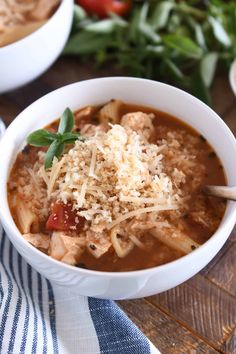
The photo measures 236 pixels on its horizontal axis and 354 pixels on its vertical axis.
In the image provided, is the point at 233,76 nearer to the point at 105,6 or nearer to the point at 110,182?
the point at 105,6

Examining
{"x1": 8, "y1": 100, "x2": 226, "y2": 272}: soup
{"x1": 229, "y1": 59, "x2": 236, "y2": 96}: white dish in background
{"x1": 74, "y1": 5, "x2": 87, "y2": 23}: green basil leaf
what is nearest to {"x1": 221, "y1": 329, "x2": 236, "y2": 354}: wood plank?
{"x1": 8, "y1": 100, "x2": 226, "y2": 272}: soup

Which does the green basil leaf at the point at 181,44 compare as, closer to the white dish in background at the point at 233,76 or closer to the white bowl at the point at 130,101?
the white dish in background at the point at 233,76

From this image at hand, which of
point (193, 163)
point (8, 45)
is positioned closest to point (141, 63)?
point (8, 45)

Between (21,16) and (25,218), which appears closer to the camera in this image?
(25,218)

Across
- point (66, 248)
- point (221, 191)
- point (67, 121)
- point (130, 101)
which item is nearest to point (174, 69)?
point (130, 101)

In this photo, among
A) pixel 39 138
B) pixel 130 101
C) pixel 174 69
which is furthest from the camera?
pixel 174 69

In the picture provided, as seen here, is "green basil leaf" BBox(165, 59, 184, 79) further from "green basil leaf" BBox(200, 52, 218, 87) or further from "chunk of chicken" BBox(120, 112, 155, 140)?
"chunk of chicken" BBox(120, 112, 155, 140)

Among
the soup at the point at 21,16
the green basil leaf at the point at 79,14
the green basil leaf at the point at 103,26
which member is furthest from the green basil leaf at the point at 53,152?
the green basil leaf at the point at 79,14
